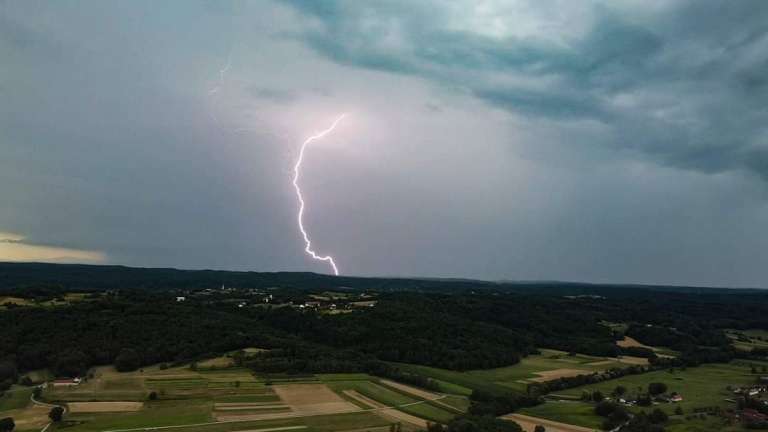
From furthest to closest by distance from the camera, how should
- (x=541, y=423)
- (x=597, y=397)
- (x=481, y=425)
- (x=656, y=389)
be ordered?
(x=656, y=389) → (x=597, y=397) → (x=541, y=423) → (x=481, y=425)

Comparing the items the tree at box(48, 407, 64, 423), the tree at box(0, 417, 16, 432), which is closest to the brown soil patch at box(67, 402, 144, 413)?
the tree at box(48, 407, 64, 423)

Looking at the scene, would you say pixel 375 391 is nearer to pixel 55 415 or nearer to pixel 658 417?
pixel 658 417

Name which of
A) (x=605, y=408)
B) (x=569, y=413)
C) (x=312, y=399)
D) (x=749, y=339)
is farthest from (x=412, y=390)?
(x=749, y=339)

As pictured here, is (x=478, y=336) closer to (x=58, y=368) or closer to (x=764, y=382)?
(x=764, y=382)

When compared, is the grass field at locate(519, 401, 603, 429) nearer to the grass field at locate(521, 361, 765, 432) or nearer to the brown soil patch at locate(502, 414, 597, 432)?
the grass field at locate(521, 361, 765, 432)

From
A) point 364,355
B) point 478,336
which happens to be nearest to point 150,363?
point 364,355

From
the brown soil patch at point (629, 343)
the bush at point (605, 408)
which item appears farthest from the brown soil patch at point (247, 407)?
the brown soil patch at point (629, 343)

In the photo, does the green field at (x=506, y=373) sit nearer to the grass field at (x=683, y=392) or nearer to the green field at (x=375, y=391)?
the grass field at (x=683, y=392)
